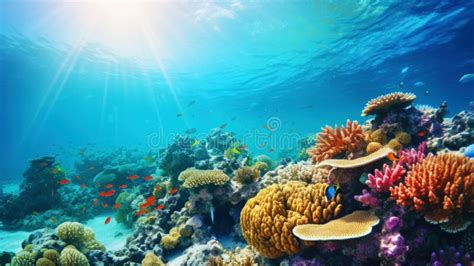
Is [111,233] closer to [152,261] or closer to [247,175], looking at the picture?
[152,261]

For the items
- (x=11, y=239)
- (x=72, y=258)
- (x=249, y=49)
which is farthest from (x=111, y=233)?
(x=249, y=49)

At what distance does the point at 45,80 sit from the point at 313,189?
49289 millimetres

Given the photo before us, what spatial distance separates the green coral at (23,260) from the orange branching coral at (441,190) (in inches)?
297

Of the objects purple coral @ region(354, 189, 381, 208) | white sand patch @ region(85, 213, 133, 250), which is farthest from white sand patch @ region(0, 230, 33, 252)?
purple coral @ region(354, 189, 381, 208)

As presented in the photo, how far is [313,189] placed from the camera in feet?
14.9

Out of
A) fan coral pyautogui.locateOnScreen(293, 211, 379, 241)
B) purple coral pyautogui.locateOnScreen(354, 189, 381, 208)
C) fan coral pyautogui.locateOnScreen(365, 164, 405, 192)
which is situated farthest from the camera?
purple coral pyautogui.locateOnScreen(354, 189, 381, 208)

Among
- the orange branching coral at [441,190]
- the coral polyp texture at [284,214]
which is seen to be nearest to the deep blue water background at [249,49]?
the coral polyp texture at [284,214]

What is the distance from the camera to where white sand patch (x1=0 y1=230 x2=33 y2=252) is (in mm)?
9758

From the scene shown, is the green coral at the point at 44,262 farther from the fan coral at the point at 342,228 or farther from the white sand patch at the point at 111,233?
the fan coral at the point at 342,228

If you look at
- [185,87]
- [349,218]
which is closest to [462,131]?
[349,218]

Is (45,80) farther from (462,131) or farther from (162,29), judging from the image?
(462,131)

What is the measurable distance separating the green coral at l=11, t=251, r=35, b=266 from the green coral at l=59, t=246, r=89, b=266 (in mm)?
569

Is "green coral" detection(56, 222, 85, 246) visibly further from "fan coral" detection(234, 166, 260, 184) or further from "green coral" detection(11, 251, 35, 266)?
"fan coral" detection(234, 166, 260, 184)

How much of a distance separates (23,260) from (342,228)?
6826mm
